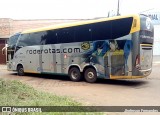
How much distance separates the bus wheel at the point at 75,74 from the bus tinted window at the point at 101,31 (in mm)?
2197

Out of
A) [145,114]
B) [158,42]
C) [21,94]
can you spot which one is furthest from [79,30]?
[158,42]

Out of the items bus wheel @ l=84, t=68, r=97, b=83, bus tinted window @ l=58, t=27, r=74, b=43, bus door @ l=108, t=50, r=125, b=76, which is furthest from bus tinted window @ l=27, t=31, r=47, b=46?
bus door @ l=108, t=50, r=125, b=76

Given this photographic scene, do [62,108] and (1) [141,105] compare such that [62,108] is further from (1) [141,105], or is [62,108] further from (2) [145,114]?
(1) [141,105]

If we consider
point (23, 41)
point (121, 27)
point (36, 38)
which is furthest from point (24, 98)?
point (23, 41)

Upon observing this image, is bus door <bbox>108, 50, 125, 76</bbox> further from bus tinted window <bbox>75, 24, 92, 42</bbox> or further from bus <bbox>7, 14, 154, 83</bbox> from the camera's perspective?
bus tinted window <bbox>75, 24, 92, 42</bbox>

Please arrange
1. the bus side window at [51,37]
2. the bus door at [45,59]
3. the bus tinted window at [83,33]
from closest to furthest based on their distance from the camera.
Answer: the bus tinted window at [83,33], the bus side window at [51,37], the bus door at [45,59]

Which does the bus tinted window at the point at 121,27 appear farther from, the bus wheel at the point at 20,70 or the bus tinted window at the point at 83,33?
the bus wheel at the point at 20,70

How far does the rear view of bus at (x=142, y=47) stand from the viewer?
13.1m

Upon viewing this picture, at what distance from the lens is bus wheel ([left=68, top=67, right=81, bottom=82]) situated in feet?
51.3

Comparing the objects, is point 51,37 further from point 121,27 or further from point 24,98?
point 24,98

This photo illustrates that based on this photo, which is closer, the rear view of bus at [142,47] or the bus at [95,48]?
the rear view of bus at [142,47]

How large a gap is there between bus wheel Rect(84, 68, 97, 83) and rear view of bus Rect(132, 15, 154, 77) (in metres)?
2.30

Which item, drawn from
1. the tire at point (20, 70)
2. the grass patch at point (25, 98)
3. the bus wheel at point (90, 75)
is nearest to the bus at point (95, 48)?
the bus wheel at point (90, 75)

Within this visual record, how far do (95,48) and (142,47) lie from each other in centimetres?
240
